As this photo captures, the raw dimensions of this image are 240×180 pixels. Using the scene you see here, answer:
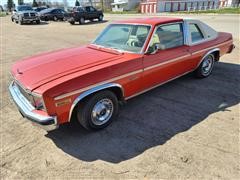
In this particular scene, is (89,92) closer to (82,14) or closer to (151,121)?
(151,121)

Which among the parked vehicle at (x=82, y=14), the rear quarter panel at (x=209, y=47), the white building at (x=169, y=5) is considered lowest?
the rear quarter panel at (x=209, y=47)

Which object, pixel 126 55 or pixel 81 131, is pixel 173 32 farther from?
pixel 81 131

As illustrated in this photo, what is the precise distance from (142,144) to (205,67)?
10.7 feet

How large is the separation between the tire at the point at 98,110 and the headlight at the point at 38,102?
1.83 feet

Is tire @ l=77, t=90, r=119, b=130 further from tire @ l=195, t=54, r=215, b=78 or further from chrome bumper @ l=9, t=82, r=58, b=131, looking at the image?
tire @ l=195, t=54, r=215, b=78

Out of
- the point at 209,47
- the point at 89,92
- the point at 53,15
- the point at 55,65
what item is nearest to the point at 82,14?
the point at 53,15

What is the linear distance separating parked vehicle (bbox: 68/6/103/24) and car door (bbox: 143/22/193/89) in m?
19.1

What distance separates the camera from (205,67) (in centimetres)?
551

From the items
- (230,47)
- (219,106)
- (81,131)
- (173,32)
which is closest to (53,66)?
(81,131)

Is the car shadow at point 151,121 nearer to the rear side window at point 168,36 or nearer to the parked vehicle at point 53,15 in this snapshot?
the rear side window at point 168,36

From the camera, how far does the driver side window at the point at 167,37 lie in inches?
156

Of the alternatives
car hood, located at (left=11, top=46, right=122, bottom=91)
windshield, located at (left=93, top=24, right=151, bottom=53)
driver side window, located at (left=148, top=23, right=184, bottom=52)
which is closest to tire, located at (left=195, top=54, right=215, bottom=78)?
driver side window, located at (left=148, top=23, right=184, bottom=52)

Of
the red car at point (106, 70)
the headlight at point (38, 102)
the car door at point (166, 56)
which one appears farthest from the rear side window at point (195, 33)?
the headlight at point (38, 102)

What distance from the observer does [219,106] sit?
419 cm
